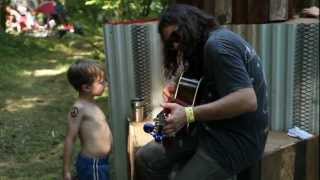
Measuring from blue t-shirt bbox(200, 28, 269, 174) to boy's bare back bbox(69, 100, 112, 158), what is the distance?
1222 millimetres

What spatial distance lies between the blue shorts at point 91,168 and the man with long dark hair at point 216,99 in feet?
3.52

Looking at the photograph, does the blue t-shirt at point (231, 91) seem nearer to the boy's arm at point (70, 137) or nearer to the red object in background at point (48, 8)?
the boy's arm at point (70, 137)

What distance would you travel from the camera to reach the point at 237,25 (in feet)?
14.4

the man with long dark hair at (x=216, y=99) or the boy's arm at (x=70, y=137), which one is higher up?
the man with long dark hair at (x=216, y=99)

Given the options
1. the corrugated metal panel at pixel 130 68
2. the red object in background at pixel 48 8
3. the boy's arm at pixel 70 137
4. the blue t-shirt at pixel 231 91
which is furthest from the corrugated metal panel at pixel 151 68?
the red object in background at pixel 48 8

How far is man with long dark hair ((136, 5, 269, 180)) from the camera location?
2814 mm

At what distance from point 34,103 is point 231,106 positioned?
597 cm

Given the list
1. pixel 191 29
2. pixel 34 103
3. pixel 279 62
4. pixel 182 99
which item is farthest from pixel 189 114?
pixel 34 103

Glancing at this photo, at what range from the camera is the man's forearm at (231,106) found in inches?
110

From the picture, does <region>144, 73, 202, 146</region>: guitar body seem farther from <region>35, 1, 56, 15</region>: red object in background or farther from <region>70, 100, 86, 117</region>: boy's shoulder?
<region>35, 1, 56, 15</region>: red object in background

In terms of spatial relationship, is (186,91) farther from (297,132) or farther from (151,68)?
(151,68)

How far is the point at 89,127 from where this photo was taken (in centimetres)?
406

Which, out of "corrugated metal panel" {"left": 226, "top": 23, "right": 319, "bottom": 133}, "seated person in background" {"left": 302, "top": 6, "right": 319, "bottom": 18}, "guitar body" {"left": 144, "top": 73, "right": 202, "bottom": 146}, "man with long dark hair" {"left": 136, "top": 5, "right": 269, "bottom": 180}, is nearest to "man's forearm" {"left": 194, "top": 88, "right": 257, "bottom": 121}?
"man with long dark hair" {"left": 136, "top": 5, "right": 269, "bottom": 180}

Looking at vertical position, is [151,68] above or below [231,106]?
below
